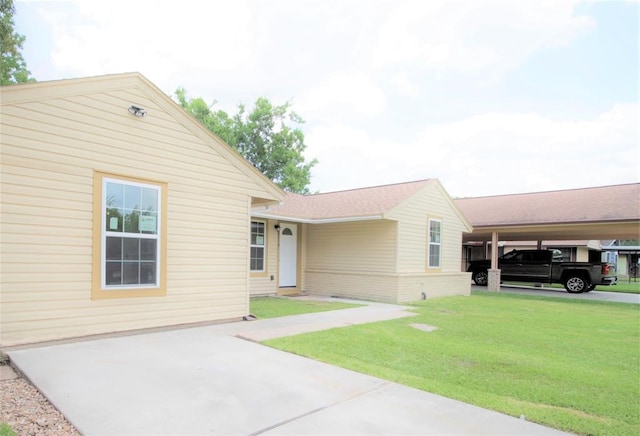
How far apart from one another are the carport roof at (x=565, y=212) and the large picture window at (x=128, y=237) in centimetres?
1319

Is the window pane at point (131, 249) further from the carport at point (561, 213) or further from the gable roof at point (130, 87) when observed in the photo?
the carport at point (561, 213)

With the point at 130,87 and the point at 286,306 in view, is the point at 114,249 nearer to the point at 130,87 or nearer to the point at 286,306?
the point at 130,87

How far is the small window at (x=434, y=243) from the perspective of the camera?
1281cm

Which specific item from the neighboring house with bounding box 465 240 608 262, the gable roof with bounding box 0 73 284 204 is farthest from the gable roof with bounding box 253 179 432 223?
the neighboring house with bounding box 465 240 608 262

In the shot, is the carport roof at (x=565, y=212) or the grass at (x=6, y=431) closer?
the grass at (x=6, y=431)

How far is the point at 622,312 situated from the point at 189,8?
47.2 feet

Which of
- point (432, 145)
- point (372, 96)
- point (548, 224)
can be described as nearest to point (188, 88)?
point (372, 96)

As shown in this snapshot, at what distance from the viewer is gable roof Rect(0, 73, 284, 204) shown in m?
4.88

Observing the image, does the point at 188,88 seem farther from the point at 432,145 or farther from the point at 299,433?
the point at 299,433

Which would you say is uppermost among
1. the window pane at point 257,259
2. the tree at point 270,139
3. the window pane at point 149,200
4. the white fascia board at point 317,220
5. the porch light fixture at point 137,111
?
the tree at point 270,139

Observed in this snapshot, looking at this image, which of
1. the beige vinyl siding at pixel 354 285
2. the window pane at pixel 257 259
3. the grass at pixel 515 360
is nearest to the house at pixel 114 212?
the grass at pixel 515 360

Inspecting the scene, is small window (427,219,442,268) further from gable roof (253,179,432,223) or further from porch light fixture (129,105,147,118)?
porch light fixture (129,105,147,118)

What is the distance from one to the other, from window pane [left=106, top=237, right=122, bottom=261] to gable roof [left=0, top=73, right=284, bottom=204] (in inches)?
80.0

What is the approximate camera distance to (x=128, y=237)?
580 centimetres
